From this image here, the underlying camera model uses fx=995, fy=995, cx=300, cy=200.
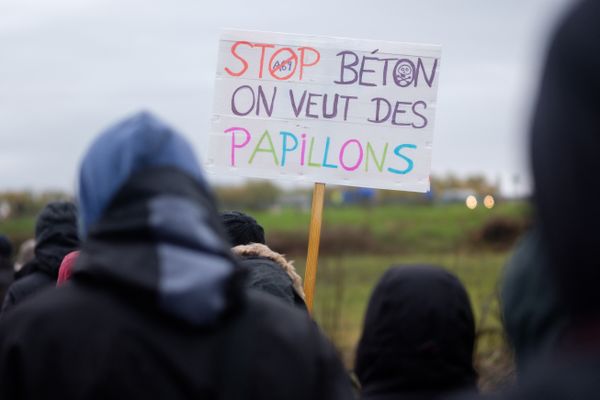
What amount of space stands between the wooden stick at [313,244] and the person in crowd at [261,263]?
0.44 metres

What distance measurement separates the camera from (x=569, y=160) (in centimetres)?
129

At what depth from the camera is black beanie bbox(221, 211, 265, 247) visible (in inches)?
183

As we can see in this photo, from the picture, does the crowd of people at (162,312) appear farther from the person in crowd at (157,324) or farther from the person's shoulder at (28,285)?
the person's shoulder at (28,285)

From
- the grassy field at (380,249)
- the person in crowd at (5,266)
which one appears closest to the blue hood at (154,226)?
the person in crowd at (5,266)

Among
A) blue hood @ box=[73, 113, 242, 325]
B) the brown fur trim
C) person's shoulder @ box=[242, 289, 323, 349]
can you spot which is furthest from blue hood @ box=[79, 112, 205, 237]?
the brown fur trim

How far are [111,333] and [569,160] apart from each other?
1057mm

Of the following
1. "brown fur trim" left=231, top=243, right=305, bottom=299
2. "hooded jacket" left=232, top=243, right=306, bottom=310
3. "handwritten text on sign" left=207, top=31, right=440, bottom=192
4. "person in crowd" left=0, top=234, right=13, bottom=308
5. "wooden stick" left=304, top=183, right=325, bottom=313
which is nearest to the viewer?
"hooded jacket" left=232, top=243, right=306, bottom=310

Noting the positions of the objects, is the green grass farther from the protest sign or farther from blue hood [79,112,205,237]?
blue hood [79,112,205,237]

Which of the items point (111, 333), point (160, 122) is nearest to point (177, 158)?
point (160, 122)

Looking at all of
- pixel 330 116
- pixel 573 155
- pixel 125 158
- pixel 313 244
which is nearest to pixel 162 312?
pixel 125 158

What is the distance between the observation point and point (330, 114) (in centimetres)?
526

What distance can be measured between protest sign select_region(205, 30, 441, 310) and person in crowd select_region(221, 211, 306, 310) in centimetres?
58

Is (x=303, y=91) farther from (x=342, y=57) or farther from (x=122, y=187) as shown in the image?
(x=122, y=187)

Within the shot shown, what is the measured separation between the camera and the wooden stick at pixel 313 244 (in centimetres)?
509
